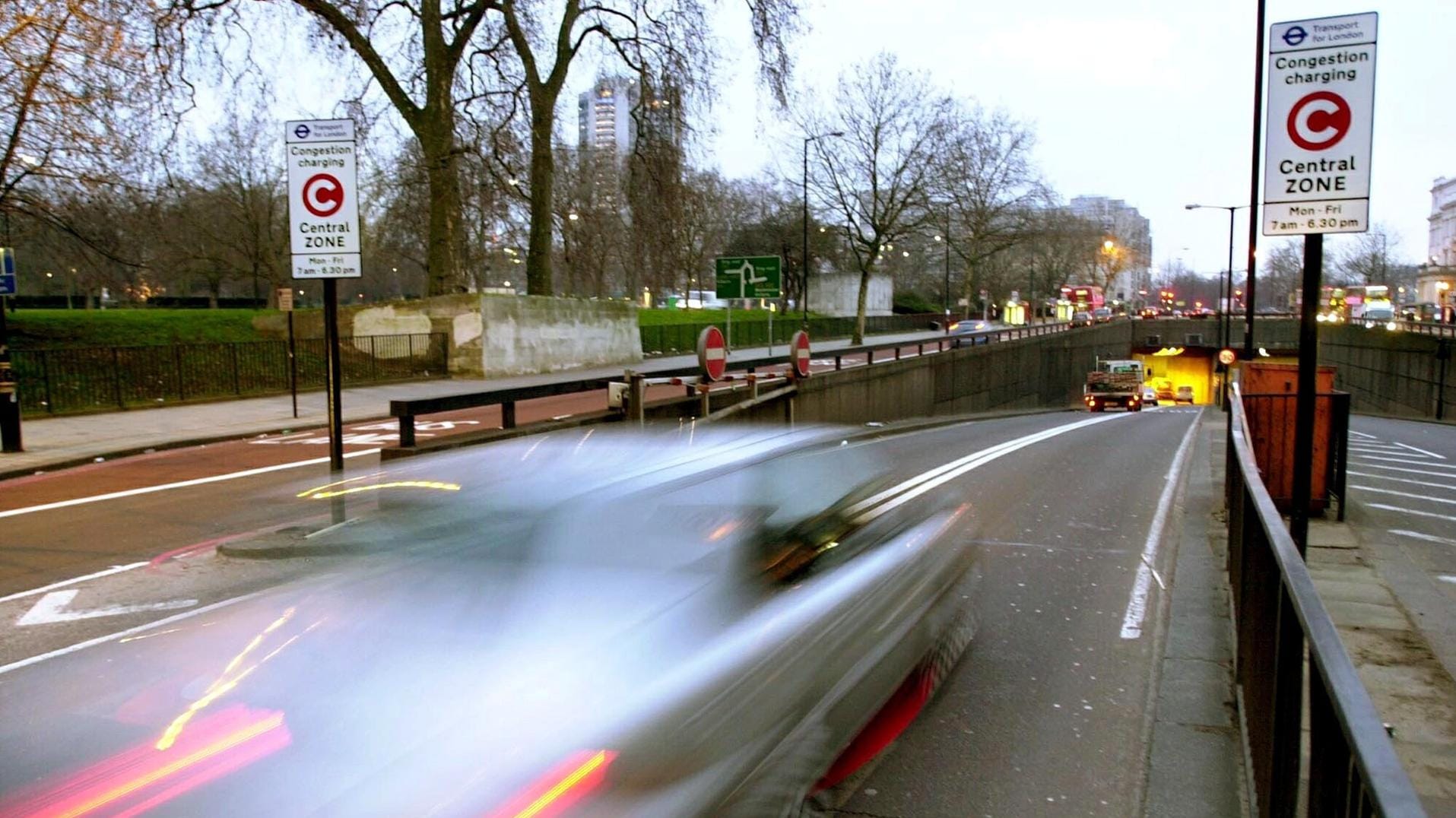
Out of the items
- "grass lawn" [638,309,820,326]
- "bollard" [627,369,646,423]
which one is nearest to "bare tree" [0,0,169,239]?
"bollard" [627,369,646,423]

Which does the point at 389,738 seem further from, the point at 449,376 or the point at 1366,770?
the point at 449,376

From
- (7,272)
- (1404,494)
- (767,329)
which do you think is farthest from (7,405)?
(767,329)

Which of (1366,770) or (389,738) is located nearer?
(1366,770)

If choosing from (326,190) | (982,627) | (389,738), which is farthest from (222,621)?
(326,190)

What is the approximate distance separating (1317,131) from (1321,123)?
0.15 ft

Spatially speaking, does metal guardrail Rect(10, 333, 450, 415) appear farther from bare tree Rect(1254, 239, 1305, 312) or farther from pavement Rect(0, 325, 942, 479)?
bare tree Rect(1254, 239, 1305, 312)

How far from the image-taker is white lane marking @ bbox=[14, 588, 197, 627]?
6.90 metres

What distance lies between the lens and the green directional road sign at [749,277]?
2034 cm

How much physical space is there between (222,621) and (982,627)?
14.8ft

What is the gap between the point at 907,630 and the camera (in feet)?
15.4

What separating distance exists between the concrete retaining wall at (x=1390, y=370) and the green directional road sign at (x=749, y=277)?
2119 centimetres

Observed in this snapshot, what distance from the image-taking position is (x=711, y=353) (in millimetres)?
13812

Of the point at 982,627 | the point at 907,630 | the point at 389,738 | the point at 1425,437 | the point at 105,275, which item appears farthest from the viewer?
the point at 105,275

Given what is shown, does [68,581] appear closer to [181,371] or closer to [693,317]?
[181,371]
